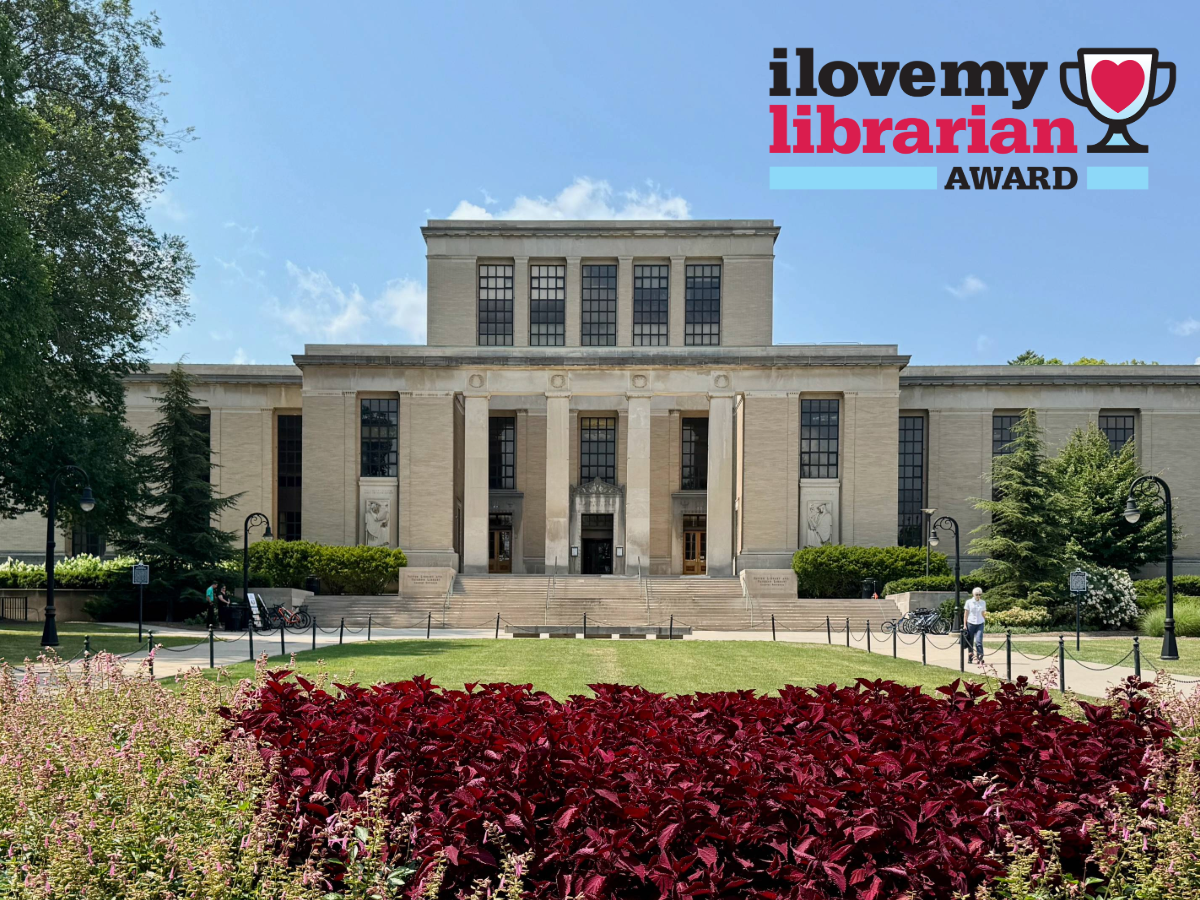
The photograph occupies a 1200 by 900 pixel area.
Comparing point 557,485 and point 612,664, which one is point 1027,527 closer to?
point 557,485

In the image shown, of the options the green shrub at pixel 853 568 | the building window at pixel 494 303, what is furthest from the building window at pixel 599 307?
the green shrub at pixel 853 568

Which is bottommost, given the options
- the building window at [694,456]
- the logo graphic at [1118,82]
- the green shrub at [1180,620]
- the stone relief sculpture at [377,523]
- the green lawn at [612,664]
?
the green shrub at [1180,620]

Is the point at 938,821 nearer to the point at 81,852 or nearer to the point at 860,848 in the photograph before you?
the point at 860,848

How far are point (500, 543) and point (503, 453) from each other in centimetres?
526

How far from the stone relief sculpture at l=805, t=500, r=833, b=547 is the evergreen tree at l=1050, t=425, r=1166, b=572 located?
10436 mm

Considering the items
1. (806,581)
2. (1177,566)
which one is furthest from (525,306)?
(1177,566)

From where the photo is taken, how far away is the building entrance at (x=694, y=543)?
180 feet

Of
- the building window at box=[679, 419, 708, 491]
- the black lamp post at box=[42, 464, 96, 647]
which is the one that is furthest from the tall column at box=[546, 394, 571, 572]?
the black lamp post at box=[42, 464, 96, 647]

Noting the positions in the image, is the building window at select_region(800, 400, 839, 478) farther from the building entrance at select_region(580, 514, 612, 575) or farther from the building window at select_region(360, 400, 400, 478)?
the building window at select_region(360, 400, 400, 478)

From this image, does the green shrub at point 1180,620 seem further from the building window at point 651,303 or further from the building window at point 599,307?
the building window at point 599,307

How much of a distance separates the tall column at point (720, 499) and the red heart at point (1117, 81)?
90.3 ft

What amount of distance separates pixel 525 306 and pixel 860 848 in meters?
49.4

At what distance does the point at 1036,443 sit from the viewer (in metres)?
44.0

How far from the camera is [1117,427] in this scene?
170 ft
